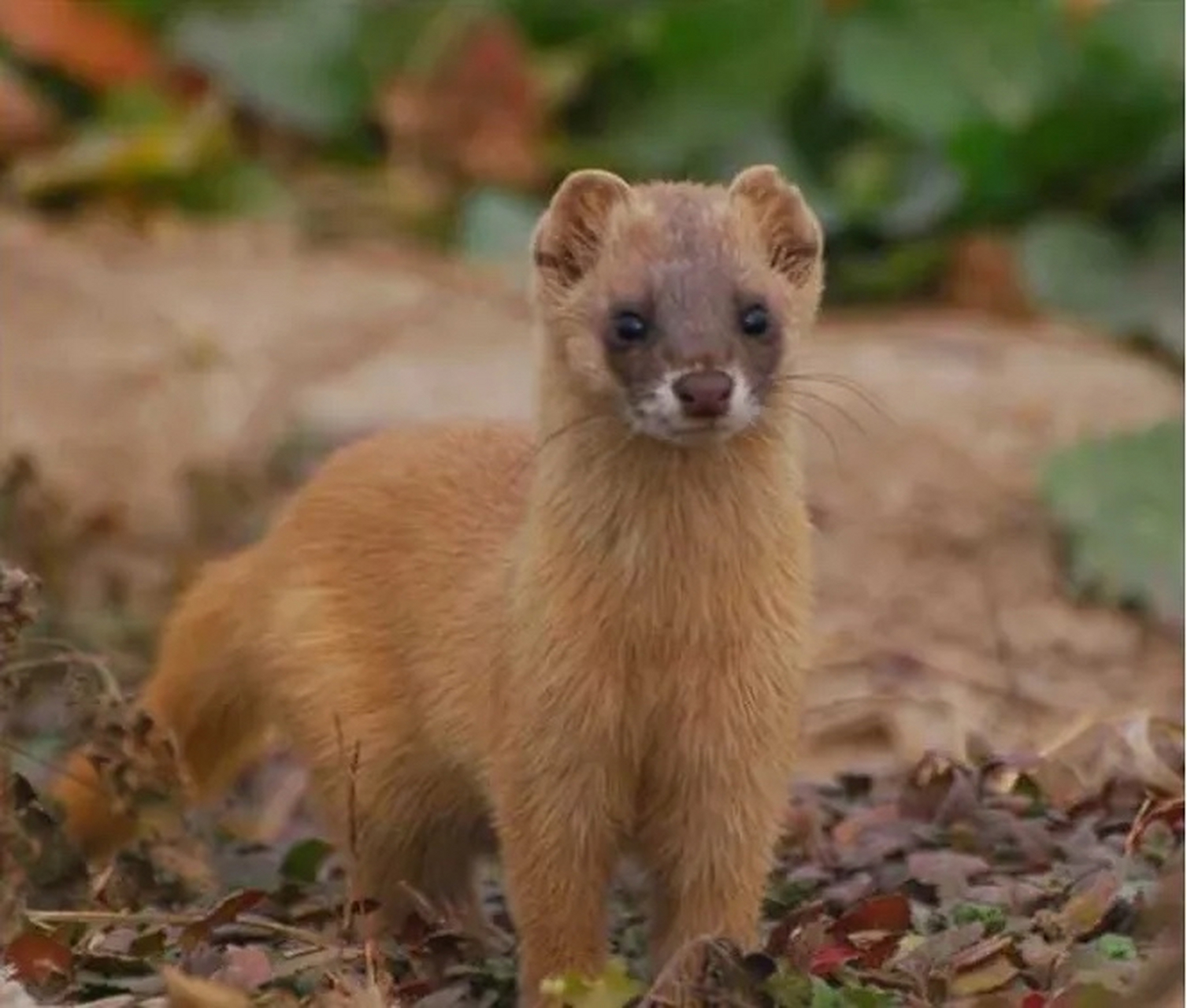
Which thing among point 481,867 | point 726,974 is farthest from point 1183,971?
point 481,867

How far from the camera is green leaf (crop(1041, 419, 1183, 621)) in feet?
27.4

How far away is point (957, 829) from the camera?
18.5 feet

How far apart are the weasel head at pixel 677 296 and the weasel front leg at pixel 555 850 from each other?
530 millimetres

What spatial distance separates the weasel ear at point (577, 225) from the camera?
16.2ft

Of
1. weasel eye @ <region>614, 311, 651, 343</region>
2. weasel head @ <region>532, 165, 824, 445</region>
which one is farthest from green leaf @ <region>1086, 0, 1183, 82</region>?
weasel eye @ <region>614, 311, 651, 343</region>

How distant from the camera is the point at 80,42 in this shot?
11883mm

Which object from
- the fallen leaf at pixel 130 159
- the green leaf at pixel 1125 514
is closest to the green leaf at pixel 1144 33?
the green leaf at pixel 1125 514

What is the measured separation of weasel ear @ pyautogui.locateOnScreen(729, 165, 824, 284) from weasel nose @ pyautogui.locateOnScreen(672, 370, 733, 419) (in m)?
0.43

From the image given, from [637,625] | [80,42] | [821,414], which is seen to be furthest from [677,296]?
[80,42]

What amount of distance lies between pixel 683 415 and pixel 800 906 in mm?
1105

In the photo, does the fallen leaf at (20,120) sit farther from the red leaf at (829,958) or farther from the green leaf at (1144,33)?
the red leaf at (829,958)

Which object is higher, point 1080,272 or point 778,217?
point 778,217

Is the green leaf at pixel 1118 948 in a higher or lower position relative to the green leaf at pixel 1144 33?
lower

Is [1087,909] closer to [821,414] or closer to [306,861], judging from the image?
[306,861]
